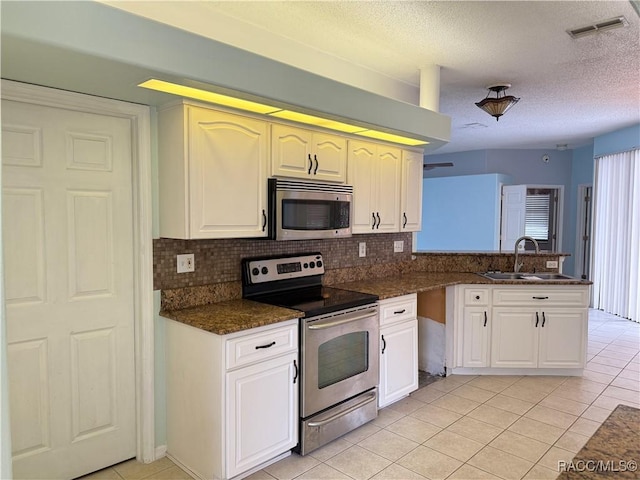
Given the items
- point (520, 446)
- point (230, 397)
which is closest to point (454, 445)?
point (520, 446)

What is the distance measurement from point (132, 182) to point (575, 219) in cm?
737

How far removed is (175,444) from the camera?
257cm

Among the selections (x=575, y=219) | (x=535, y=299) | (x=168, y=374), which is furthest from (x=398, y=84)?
(x=575, y=219)

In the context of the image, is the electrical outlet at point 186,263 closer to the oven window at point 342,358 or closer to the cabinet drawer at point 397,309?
the oven window at point 342,358

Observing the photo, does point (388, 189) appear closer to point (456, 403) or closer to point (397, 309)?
point (397, 309)

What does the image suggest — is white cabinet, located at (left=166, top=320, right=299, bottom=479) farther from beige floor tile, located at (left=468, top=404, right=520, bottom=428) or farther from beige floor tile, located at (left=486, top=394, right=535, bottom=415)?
beige floor tile, located at (left=486, top=394, right=535, bottom=415)

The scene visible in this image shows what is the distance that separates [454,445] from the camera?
273cm

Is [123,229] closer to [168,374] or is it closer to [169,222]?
[169,222]

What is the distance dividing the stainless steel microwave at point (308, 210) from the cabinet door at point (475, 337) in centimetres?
143

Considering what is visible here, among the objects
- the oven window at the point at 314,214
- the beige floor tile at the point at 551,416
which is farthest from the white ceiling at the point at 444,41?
the beige floor tile at the point at 551,416

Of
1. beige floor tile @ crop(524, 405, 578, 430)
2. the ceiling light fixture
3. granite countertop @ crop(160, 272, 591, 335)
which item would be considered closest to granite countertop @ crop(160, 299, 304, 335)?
granite countertop @ crop(160, 272, 591, 335)

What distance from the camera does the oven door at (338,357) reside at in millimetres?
2574

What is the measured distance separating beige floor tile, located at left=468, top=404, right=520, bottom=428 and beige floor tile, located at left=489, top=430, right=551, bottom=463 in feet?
0.46

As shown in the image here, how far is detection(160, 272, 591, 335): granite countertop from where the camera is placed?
2.29 m
